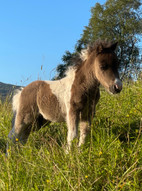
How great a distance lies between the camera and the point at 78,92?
438 cm

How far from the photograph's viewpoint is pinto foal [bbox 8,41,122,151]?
4.12 metres

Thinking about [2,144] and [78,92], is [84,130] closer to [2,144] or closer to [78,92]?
[78,92]

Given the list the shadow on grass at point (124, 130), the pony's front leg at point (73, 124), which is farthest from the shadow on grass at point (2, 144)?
the shadow on grass at point (124, 130)

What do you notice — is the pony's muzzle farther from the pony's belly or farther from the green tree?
the green tree

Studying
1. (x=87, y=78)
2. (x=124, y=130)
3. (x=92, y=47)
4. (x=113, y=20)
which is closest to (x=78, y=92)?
(x=87, y=78)

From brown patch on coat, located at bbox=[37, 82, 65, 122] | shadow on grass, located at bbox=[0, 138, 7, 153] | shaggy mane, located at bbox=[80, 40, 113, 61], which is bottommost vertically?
shadow on grass, located at bbox=[0, 138, 7, 153]

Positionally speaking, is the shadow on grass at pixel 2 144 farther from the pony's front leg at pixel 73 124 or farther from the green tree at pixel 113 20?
the green tree at pixel 113 20

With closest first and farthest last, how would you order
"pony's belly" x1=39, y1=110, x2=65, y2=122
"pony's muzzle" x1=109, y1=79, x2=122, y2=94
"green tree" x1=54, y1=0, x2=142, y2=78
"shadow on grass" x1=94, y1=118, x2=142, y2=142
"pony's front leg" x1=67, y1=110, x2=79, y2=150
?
"shadow on grass" x1=94, y1=118, x2=142, y2=142, "pony's muzzle" x1=109, y1=79, x2=122, y2=94, "pony's front leg" x1=67, y1=110, x2=79, y2=150, "pony's belly" x1=39, y1=110, x2=65, y2=122, "green tree" x1=54, y1=0, x2=142, y2=78

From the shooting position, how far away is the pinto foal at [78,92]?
4125 millimetres

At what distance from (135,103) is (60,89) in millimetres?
1928

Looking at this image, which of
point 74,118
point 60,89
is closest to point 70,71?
point 60,89

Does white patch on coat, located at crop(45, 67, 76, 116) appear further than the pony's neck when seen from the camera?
Yes

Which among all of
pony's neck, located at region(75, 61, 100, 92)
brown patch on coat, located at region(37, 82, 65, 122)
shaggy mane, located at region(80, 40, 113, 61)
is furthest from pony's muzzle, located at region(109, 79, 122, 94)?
brown patch on coat, located at region(37, 82, 65, 122)

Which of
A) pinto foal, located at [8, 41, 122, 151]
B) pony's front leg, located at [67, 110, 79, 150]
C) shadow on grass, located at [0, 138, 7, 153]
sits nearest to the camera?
pinto foal, located at [8, 41, 122, 151]
